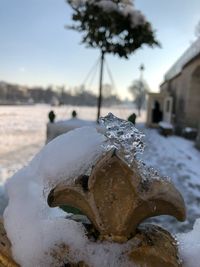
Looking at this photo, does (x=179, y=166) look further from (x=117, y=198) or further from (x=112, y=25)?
(x=117, y=198)

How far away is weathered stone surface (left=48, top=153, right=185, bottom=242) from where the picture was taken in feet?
2.55

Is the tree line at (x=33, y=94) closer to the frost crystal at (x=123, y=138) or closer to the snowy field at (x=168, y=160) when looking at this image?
the snowy field at (x=168, y=160)

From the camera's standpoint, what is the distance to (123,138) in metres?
0.82

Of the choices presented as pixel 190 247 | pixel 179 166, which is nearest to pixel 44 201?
pixel 190 247

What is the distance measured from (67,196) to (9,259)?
0.75 feet

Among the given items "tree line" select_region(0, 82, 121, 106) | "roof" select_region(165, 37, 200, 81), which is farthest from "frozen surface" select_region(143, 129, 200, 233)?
"tree line" select_region(0, 82, 121, 106)

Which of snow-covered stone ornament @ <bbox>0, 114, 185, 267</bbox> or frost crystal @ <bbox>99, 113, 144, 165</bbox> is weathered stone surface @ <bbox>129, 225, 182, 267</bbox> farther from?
frost crystal @ <bbox>99, 113, 144, 165</bbox>

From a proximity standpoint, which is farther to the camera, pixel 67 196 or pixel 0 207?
pixel 0 207

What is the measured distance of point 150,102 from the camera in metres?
21.5

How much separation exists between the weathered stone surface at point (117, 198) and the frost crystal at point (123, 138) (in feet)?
0.12

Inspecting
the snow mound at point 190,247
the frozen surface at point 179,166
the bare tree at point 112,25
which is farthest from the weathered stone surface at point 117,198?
the bare tree at point 112,25

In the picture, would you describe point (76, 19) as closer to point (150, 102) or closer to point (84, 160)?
point (150, 102)

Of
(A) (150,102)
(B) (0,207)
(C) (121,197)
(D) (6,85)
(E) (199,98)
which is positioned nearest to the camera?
(C) (121,197)


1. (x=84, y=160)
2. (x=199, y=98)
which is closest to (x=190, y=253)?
(x=84, y=160)
